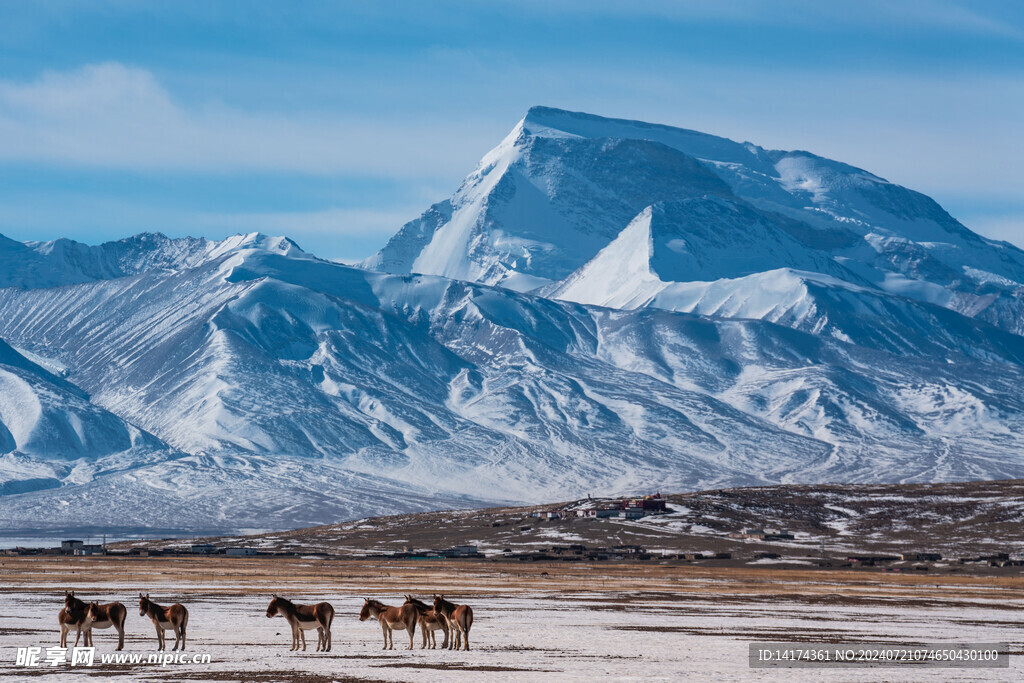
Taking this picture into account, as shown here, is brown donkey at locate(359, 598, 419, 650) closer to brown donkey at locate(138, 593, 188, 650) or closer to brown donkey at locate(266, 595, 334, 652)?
brown donkey at locate(266, 595, 334, 652)

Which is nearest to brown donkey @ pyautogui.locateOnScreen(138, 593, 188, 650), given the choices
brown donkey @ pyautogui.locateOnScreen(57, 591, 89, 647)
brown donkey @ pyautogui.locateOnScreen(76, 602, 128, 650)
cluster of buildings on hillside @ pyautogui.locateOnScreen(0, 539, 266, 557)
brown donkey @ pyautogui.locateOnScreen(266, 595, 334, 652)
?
brown donkey @ pyautogui.locateOnScreen(76, 602, 128, 650)

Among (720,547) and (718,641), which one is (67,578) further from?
(720,547)

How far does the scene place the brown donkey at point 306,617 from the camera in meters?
44.6

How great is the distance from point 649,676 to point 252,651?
12.8 meters

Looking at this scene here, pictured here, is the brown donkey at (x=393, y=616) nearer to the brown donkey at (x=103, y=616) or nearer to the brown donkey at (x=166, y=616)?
the brown donkey at (x=166, y=616)

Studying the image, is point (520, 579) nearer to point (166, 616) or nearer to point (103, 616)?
point (166, 616)

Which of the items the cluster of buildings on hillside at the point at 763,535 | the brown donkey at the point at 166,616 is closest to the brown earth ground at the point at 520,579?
the brown donkey at the point at 166,616

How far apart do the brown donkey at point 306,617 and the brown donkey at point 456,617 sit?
332 cm

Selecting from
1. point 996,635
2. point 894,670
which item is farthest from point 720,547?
point 894,670

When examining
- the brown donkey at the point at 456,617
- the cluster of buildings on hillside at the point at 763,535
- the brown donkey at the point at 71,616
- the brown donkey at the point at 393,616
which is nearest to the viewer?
the brown donkey at the point at 71,616

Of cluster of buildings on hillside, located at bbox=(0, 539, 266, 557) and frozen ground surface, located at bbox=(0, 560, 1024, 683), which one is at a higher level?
cluster of buildings on hillside, located at bbox=(0, 539, 266, 557)

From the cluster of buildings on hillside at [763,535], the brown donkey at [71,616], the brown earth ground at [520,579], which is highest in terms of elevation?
the cluster of buildings on hillside at [763,535]

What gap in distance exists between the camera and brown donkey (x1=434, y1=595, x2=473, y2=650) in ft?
147

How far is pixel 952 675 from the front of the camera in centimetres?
4097
